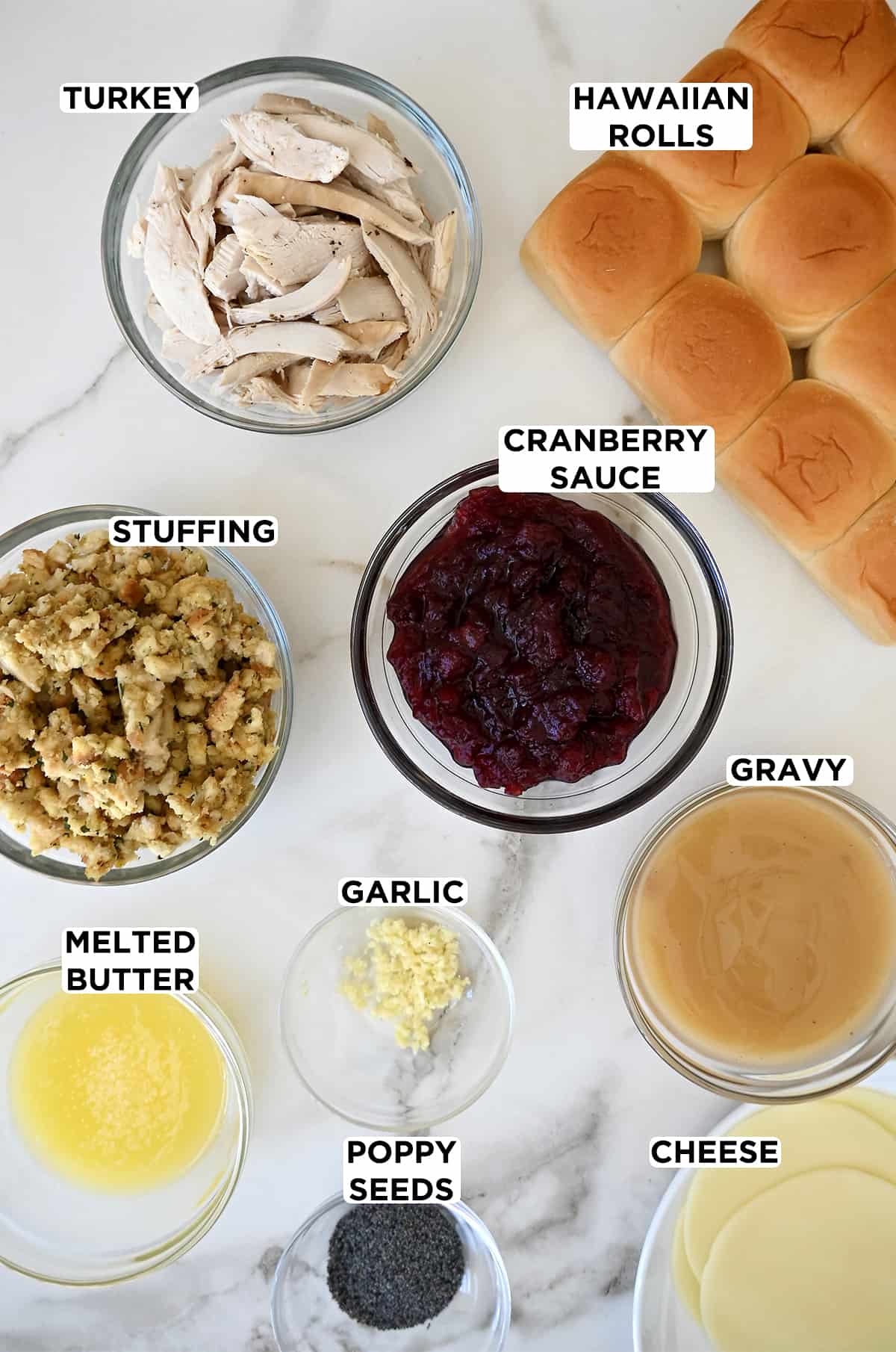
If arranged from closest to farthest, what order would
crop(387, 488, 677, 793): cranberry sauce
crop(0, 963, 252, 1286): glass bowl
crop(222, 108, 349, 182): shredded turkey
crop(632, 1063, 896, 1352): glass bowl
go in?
crop(387, 488, 677, 793): cranberry sauce < crop(222, 108, 349, 182): shredded turkey < crop(632, 1063, 896, 1352): glass bowl < crop(0, 963, 252, 1286): glass bowl

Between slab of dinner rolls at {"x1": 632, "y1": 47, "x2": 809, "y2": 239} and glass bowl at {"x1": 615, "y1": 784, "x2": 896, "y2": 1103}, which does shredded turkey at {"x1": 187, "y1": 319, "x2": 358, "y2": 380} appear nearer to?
slab of dinner rolls at {"x1": 632, "y1": 47, "x2": 809, "y2": 239}

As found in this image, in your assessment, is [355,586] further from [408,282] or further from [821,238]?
[821,238]

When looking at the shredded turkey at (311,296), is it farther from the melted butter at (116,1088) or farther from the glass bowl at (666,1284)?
the glass bowl at (666,1284)

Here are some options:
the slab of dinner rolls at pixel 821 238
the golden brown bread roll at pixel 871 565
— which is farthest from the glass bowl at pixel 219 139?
the golden brown bread roll at pixel 871 565

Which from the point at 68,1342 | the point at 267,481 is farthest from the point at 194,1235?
the point at 267,481

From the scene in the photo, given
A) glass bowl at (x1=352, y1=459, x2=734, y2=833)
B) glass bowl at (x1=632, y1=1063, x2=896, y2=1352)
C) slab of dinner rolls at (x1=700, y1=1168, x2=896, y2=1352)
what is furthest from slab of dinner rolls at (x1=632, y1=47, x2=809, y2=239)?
slab of dinner rolls at (x1=700, y1=1168, x2=896, y2=1352)

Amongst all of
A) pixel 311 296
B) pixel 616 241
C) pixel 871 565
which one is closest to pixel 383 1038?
pixel 871 565
